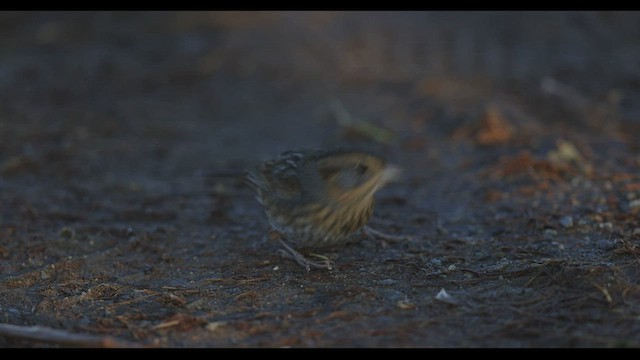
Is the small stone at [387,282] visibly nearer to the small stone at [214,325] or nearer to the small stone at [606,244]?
the small stone at [214,325]

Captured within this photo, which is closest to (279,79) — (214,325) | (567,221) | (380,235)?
(380,235)

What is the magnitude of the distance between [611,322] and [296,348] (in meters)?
1.52

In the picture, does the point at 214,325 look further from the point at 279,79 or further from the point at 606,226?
the point at 279,79

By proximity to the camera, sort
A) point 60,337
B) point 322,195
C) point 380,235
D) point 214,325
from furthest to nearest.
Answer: point 380,235, point 322,195, point 214,325, point 60,337

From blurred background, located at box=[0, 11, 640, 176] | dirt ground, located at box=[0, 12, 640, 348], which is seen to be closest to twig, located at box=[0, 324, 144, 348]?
dirt ground, located at box=[0, 12, 640, 348]

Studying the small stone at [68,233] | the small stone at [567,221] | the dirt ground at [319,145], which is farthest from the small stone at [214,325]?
the small stone at [567,221]

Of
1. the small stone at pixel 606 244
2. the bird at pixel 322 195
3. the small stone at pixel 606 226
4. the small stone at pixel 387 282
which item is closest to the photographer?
the small stone at pixel 387 282

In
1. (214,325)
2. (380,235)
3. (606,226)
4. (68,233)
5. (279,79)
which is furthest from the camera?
(279,79)

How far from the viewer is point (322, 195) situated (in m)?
Answer: 5.32

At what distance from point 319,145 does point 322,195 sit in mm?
2903

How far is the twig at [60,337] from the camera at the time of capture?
4.06 m

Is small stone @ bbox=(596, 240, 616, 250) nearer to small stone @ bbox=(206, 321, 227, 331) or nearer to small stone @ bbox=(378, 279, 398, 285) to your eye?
small stone @ bbox=(378, 279, 398, 285)

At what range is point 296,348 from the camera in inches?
162

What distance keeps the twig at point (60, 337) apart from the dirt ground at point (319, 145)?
0.02 metres
